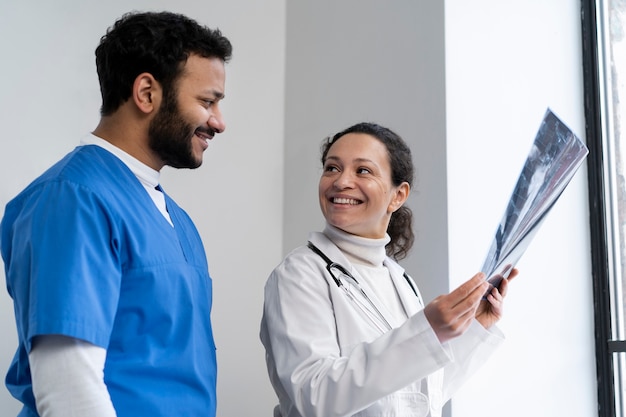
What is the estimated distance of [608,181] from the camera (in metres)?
2.49

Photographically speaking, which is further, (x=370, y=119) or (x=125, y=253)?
(x=370, y=119)

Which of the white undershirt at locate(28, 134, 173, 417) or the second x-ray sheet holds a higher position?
the second x-ray sheet

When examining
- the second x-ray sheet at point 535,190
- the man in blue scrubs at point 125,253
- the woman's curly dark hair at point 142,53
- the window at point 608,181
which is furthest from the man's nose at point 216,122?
the window at point 608,181

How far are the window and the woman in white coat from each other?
2.51 ft

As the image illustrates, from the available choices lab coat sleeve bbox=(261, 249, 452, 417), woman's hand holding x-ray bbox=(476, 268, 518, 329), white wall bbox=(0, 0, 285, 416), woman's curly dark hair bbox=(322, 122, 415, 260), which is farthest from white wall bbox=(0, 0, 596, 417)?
lab coat sleeve bbox=(261, 249, 452, 417)

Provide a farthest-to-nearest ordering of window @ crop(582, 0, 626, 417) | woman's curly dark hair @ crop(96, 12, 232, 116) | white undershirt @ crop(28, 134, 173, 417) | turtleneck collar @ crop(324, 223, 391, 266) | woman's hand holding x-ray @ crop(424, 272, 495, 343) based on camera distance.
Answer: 1. window @ crop(582, 0, 626, 417)
2. turtleneck collar @ crop(324, 223, 391, 266)
3. woman's curly dark hair @ crop(96, 12, 232, 116)
4. woman's hand holding x-ray @ crop(424, 272, 495, 343)
5. white undershirt @ crop(28, 134, 173, 417)

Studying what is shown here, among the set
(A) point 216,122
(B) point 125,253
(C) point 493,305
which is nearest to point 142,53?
(A) point 216,122

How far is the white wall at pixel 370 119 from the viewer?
7.26 ft

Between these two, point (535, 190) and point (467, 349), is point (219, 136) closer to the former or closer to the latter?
point (467, 349)

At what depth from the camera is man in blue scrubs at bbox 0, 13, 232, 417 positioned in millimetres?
1225

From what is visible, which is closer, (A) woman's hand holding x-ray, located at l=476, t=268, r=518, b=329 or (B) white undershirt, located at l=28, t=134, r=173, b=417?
(B) white undershirt, located at l=28, t=134, r=173, b=417

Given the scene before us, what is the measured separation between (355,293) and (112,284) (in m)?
0.55

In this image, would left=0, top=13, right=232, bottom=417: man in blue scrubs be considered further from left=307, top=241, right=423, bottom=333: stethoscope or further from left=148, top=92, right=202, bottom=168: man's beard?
left=307, top=241, right=423, bottom=333: stethoscope

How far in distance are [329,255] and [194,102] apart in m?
0.44
